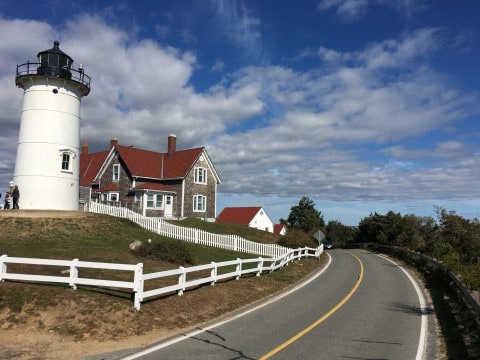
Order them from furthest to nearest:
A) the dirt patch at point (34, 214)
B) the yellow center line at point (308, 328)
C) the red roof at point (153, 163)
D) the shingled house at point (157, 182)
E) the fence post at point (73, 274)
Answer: the red roof at point (153, 163), the shingled house at point (157, 182), the dirt patch at point (34, 214), the fence post at point (73, 274), the yellow center line at point (308, 328)

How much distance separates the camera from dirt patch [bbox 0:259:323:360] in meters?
9.20

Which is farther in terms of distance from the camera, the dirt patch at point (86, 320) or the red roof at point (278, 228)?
the red roof at point (278, 228)

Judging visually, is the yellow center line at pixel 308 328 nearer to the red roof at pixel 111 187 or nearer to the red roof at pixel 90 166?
the red roof at pixel 111 187

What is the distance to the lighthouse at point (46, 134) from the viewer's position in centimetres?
2930

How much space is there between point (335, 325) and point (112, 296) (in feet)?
19.9

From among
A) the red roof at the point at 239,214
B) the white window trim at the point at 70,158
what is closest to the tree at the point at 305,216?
the red roof at the point at 239,214

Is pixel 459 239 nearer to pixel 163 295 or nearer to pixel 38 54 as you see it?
pixel 163 295

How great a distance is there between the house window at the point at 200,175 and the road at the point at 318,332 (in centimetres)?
2958

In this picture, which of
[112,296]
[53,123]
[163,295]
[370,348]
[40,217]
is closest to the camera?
[370,348]

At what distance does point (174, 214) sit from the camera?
44.6 metres

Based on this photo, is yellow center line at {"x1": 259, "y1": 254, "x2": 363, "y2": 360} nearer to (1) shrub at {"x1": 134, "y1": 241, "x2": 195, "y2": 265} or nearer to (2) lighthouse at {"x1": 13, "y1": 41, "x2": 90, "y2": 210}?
(1) shrub at {"x1": 134, "y1": 241, "x2": 195, "y2": 265}

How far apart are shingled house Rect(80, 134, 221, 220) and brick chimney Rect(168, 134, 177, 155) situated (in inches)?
4.7

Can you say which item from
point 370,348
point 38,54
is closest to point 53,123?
point 38,54

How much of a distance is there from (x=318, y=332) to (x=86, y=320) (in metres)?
5.51
